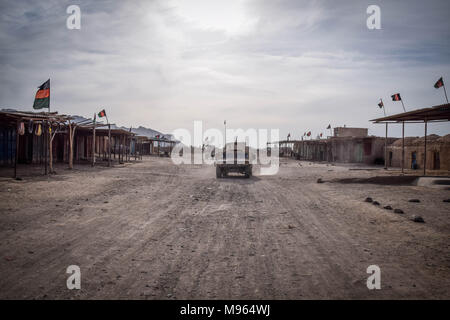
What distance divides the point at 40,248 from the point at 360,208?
26.2 feet

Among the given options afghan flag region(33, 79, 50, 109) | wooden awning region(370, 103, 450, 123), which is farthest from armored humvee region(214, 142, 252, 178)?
afghan flag region(33, 79, 50, 109)

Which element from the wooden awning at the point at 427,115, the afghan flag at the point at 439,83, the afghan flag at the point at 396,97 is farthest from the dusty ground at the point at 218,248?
the afghan flag at the point at 396,97

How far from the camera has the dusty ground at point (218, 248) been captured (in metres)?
3.55

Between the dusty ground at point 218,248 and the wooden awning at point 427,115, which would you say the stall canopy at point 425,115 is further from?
the dusty ground at point 218,248

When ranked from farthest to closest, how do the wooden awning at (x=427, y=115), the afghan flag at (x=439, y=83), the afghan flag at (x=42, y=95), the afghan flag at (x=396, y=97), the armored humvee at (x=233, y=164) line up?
the afghan flag at (x=396, y=97)
the armored humvee at (x=233, y=164)
the afghan flag at (x=439, y=83)
the afghan flag at (x=42, y=95)
the wooden awning at (x=427, y=115)

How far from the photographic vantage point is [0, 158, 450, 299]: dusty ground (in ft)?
11.7

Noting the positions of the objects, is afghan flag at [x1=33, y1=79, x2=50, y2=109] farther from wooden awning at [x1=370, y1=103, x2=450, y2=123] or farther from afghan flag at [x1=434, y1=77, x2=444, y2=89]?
afghan flag at [x1=434, y1=77, x2=444, y2=89]

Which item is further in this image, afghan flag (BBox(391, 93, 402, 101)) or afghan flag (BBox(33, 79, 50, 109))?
afghan flag (BBox(391, 93, 402, 101))

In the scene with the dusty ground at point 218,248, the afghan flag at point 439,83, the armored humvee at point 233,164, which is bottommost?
the dusty ground at point 218,248

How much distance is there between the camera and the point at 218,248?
16.8ft

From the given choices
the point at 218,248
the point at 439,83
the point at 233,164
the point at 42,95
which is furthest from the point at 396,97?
the point at 42,95

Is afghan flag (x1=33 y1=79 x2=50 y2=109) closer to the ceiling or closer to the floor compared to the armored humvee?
closer to the ceiling

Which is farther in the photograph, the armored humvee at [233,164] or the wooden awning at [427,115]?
the armored humvee at [233,164]
